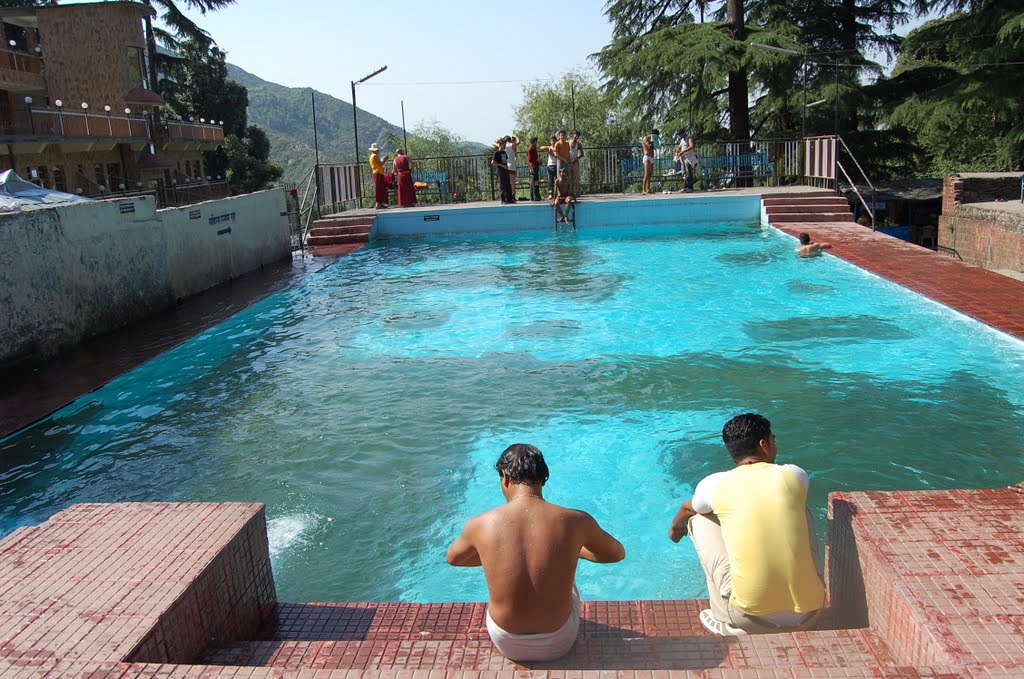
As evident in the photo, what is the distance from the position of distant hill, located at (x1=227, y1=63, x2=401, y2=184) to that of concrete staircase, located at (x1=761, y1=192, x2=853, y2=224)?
104983mm

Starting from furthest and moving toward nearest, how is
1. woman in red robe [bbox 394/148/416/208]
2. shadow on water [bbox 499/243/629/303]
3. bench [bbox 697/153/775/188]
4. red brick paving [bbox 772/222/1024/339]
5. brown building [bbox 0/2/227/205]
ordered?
1. brown building [bbox 0/2/227/205]
2. bench [bbox 697/153/775/188]
3. woman in red robe [bbox 394/148/416/208]
4. shadow on water [bbox 499/243/629/303]
5. red brick paving [bbox 772/222/1024/339]

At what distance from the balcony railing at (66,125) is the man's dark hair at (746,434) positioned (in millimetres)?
23401

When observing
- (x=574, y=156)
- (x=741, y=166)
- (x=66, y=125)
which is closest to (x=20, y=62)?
(x=66, y=125)

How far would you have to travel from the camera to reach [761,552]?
3.06 metres

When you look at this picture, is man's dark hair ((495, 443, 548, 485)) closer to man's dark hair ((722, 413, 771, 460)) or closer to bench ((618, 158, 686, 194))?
man's dark hair ((722, 413, 771, 460))

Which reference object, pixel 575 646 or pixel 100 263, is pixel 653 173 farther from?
pixel 575 646

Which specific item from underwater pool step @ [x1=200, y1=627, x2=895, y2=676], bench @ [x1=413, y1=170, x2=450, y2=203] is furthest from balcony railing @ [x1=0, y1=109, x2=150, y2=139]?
underwater pool step @ [x1=200, y1=627, x2=895, y2=676]

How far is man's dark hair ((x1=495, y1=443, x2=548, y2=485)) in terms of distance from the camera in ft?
9.81

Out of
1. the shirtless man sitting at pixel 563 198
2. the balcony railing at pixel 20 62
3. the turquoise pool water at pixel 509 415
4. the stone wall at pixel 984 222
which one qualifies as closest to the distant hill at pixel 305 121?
the balcony railing at pixel 20 62

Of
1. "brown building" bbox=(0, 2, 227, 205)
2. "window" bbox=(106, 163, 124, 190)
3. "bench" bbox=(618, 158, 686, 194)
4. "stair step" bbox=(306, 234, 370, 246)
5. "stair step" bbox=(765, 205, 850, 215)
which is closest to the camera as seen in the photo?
"stair step" bbox=(765, 205, 850, 215)

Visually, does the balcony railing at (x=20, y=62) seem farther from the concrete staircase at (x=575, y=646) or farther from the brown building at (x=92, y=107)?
the concrete staircase at (x=575, y=646)

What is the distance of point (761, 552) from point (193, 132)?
34.2 metres

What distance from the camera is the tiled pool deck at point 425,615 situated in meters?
2.62

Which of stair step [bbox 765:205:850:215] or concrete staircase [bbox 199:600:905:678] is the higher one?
stair step [bbox 765:205:850:215]
